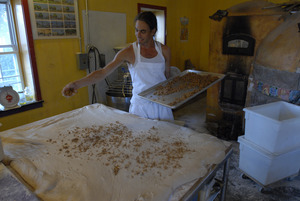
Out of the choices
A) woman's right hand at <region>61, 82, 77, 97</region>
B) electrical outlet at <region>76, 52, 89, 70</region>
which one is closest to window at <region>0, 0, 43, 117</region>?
electrical outlet at <region>76, 52, 89, 70</region>

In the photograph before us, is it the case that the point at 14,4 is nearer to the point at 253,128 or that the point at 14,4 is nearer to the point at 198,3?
the point at 253,128

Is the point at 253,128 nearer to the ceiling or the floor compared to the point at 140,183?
nearer to the floor

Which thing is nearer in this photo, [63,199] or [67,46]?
[63,199]

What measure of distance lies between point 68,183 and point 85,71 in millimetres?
2760

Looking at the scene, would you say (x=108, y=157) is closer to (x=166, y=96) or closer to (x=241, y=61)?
(x=166, y=96)

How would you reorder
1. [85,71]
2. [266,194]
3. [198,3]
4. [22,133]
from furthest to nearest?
[198,3]
[85,71]
[266,194]
[22,133]

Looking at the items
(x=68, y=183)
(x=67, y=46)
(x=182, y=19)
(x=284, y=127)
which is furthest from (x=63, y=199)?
(x=182, y=19)

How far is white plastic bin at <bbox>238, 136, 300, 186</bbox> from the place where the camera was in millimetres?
2152

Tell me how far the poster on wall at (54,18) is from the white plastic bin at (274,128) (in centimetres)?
271

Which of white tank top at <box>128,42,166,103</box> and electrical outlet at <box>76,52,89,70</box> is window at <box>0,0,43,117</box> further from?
white tank top at <box>128,42,166,103</box>

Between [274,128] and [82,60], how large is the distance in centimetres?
277

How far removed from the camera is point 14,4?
278cm

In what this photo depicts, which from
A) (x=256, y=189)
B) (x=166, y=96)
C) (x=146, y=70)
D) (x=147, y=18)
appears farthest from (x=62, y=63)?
(x=256, y=189)

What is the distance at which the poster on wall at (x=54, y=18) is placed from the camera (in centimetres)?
281
